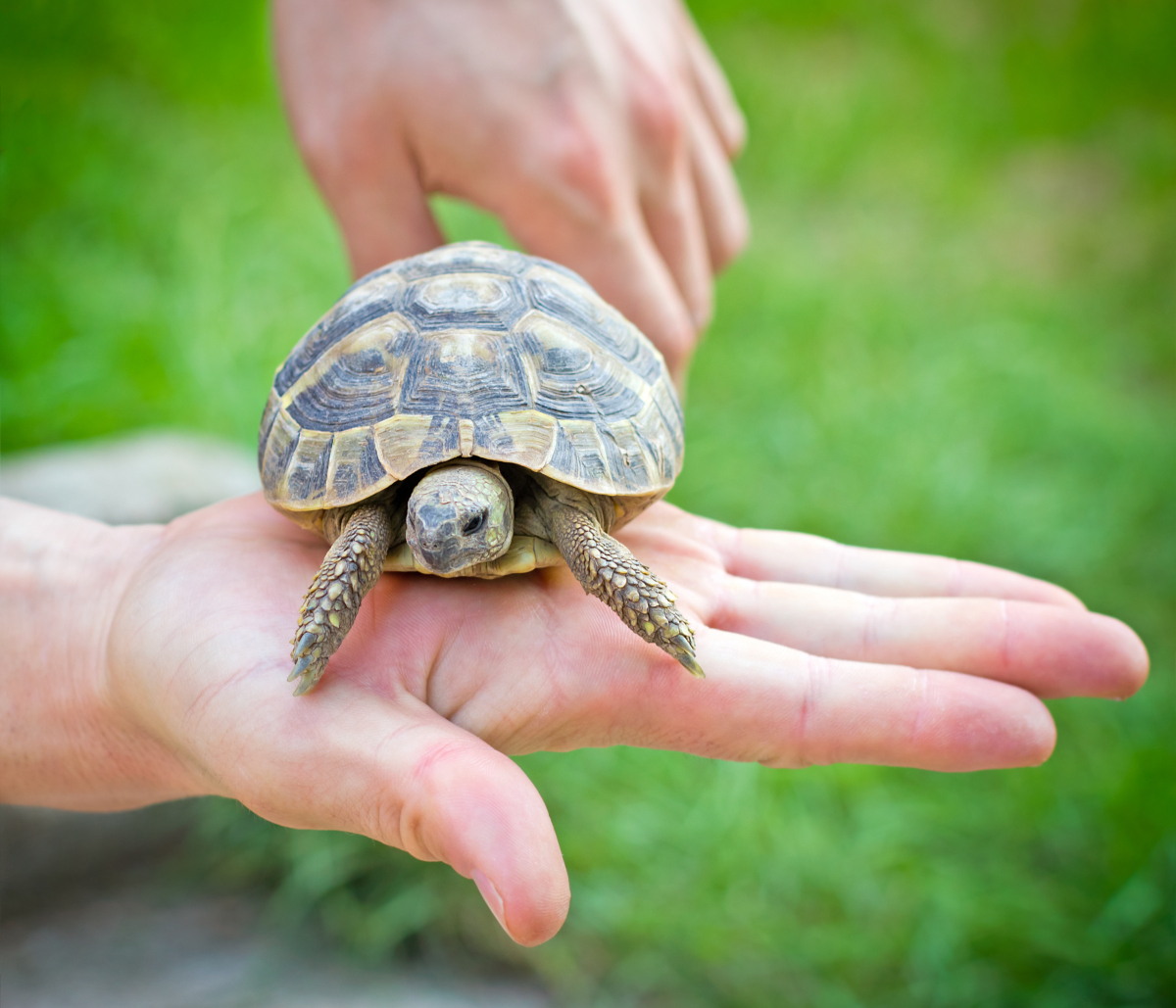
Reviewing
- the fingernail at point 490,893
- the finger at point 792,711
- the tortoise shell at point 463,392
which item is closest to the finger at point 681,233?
the tortoise shell at point 463,392

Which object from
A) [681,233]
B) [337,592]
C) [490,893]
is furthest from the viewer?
Answer: [681,233]

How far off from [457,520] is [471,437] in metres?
0.19

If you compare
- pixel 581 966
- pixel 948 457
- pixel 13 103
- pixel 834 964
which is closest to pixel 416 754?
pixel 581 966

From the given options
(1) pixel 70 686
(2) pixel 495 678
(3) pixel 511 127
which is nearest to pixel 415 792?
(2) pixel 495 678

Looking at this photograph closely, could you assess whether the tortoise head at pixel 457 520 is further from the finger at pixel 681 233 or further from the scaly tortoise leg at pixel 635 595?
the finger at pixel 681 233

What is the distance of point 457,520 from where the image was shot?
1.54 meters

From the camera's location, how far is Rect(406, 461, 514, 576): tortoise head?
60.6 inches

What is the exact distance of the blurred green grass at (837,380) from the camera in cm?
256

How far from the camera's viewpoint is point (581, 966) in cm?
248

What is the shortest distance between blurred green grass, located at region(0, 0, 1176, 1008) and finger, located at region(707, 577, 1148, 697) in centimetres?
110

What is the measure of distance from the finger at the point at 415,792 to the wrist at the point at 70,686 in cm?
49

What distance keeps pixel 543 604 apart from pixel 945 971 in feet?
5.76

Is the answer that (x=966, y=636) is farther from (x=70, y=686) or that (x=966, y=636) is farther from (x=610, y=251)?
(x=70, y=686)

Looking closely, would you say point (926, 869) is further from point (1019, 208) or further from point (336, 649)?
point (1019, 208)
